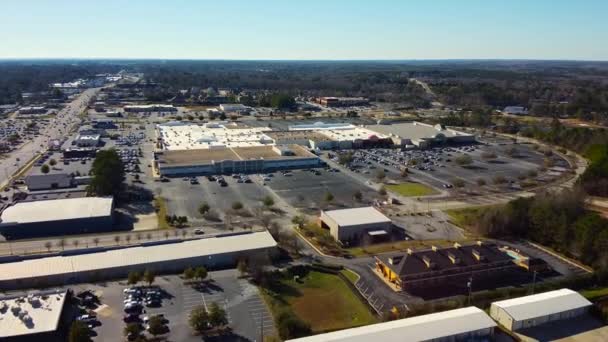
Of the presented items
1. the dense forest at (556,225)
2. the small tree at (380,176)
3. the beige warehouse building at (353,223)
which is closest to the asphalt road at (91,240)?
the beige warehouse building at (353,223)

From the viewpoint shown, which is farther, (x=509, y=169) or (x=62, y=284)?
(x=509, y=169)

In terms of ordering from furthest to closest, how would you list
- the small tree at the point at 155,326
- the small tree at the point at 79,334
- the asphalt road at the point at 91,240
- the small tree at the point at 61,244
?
the small tree at the point at 61,244
the asphalt road at the point at 91,240
the small tree at the point at 155,326
the small tree at the point at 79,334

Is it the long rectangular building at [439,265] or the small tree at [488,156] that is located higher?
the small tree at [488,156]

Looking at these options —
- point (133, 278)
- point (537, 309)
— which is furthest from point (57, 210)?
point (537, 309)

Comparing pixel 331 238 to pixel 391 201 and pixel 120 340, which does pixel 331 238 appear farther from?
pixel 120 340

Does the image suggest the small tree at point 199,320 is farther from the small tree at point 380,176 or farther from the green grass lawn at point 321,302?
the small tree at point 380,176

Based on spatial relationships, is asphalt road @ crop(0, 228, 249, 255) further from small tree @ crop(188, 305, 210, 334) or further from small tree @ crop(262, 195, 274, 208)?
small tree @ crop(188, 305, 210, 334)

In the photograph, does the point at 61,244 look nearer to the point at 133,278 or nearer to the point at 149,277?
the point at 133,278

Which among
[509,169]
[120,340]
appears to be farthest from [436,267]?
[509,169]
